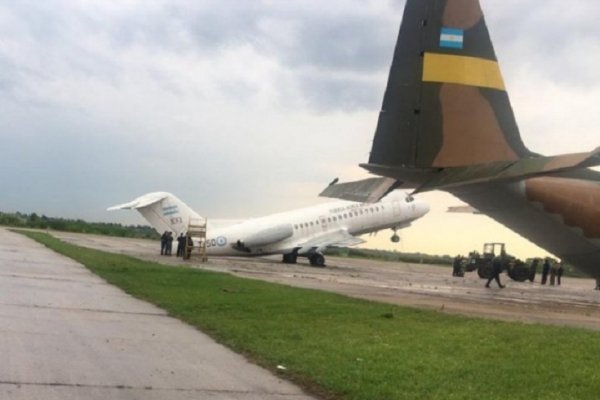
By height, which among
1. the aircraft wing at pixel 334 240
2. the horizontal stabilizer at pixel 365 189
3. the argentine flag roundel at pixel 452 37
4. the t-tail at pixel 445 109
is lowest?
the aircraft wing at pixel 334 240

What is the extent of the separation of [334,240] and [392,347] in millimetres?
32296

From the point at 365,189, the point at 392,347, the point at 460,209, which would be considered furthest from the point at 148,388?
the point at 460,209

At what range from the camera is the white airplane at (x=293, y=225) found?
4197 cm

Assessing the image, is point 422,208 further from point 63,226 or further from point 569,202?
point 63,226

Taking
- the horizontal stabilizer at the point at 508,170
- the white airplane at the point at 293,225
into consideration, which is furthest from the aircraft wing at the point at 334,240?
the horizontal stabilizer at the point at 508,170

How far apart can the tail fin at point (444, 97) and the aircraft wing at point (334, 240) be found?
26.6 meters

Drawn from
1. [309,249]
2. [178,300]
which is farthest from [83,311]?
[309,249]

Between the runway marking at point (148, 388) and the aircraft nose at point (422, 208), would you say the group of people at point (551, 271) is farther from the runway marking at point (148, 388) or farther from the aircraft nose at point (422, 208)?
the runway marking at point (148, 388)

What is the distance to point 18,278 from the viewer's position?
20750mm

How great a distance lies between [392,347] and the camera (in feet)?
35.4

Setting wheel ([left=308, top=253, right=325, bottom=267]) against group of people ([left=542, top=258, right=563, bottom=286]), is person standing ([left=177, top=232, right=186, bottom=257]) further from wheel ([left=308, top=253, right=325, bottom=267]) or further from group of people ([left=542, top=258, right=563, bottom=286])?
group of people ([left=542, top=258, right=563, bottom=286])

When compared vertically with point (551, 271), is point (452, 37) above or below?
above

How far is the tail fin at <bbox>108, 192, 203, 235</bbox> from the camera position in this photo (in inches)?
1688

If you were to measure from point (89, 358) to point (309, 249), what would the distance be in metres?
33.7
